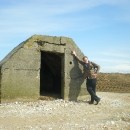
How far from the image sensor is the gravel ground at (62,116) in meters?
5.56

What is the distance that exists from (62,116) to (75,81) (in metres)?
2.89

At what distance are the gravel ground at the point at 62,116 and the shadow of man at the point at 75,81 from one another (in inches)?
28.4

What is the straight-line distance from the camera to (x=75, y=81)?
31.1 ft

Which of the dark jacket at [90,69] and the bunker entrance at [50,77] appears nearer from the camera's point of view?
the dark jacket at [90,69]

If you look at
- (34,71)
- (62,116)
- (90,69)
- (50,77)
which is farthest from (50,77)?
(62,116)

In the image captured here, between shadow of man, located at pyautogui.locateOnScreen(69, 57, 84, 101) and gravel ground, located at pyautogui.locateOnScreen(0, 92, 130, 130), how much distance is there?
28.4 inches

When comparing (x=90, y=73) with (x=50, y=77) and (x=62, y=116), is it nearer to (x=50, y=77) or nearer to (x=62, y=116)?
(x=62, y=116)

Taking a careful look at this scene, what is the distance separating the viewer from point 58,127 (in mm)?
5484

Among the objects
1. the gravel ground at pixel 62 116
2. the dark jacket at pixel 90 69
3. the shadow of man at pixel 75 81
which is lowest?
the gravel ground at pixel 62 116

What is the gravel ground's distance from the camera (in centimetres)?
556

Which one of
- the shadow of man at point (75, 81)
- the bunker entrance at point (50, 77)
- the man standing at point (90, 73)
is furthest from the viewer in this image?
the bunker entrance at point (50, 77)

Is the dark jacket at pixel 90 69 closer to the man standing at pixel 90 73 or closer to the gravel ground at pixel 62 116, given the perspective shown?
the man standing at pixel 90 73

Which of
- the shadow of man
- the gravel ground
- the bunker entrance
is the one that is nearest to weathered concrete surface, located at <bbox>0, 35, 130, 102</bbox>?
the shadow of man

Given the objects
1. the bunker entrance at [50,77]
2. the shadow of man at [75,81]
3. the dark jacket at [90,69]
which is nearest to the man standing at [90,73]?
the dark jacket at [90,69]
